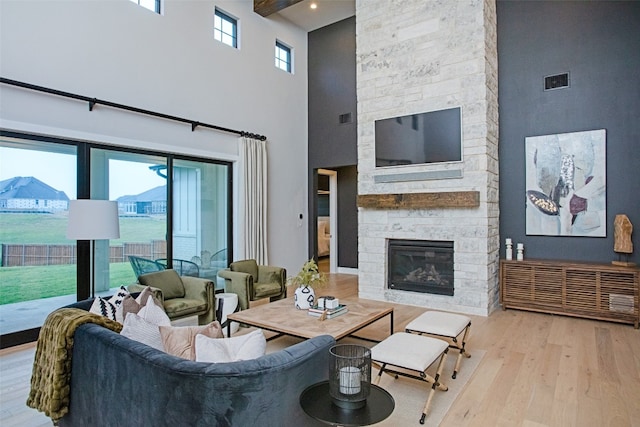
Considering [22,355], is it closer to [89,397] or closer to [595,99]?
[89,397]

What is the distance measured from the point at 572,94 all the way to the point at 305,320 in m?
4.64

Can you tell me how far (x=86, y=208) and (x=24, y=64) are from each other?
1993mm

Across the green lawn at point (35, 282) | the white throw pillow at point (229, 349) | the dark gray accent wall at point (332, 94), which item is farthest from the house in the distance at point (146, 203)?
the white throw pillow at point (229, 349)

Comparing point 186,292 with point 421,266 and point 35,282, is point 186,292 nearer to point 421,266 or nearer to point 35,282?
point 35,282

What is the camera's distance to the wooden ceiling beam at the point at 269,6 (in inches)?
246

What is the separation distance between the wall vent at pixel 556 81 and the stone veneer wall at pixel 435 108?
640 millimetres

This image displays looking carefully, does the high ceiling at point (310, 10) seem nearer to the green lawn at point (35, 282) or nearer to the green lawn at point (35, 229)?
the green lawn at point (35, 229)

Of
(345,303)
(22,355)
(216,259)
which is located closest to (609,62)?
(345,303)

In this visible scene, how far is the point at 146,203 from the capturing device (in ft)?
16.6

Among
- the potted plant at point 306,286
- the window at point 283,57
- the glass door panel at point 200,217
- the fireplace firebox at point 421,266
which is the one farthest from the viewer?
the window at point 283,57

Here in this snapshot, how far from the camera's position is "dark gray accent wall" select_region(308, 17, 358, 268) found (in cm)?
722

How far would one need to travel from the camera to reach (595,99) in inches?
192

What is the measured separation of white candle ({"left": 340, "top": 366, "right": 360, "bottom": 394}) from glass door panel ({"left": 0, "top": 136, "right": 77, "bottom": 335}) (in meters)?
3.98

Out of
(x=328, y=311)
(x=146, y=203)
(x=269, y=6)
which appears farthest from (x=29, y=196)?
(x=269, y=6)
